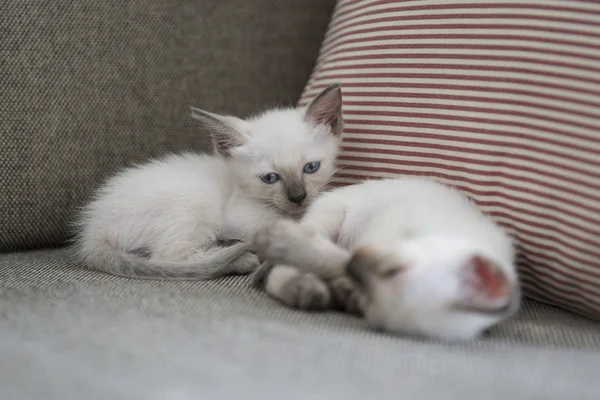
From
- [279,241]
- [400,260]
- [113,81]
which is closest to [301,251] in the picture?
[279,241]

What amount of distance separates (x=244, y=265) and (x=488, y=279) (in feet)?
1.84

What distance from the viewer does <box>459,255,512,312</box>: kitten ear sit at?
0.94m

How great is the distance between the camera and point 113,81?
5.35 feet

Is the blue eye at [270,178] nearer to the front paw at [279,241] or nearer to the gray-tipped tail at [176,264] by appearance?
the gray-tipped tail at [176,264]

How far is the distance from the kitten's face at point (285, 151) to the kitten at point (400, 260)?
0.24 metres

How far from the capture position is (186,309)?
1.04 metres

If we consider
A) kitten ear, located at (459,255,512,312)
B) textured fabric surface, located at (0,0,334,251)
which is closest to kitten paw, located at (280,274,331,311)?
kitten ear, located at (459,255,512,312)

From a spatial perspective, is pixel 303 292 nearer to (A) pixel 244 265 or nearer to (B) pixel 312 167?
(A) pixel 244 265

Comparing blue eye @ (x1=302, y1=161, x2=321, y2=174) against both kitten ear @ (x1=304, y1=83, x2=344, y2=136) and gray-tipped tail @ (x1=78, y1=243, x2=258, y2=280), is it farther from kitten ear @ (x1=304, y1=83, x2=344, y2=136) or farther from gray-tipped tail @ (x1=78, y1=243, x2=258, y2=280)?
gray-tipped tail @ (x1=78, y1=243, x2=258, y2=280)

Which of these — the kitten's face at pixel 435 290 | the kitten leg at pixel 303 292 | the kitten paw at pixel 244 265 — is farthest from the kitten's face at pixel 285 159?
the kitten's face at pixel 435 290

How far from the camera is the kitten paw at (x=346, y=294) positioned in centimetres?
105

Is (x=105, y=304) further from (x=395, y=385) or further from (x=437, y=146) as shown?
(x=437, y=146)

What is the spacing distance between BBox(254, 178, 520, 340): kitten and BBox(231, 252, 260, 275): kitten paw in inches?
4.3

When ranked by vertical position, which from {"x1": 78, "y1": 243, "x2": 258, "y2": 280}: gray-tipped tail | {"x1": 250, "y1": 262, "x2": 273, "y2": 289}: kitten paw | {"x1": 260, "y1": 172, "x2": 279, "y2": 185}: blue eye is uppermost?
{"x1": 260, "y1": 172, "x2": 279, "y2": 185}: blue eye
